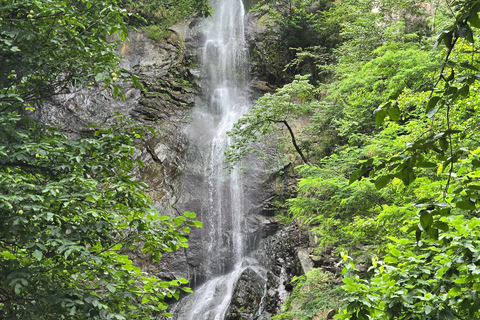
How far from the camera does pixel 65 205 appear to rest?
142 inches

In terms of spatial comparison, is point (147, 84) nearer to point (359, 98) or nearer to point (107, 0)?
point (359, 98)

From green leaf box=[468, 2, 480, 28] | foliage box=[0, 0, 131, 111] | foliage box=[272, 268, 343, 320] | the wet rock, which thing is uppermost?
foliage box=[0, 0, 131, 111]

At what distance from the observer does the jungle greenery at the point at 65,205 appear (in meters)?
3.52

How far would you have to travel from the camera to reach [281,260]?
12297 mm

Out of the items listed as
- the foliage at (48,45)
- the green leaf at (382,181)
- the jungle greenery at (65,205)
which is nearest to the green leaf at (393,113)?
the green leaf at (382,181)

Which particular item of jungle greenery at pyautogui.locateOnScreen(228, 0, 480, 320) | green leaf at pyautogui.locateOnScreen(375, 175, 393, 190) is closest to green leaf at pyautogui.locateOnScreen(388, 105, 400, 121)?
jungle greenery at pyautogui.locateOnScreen(228, 0, 480, 320)

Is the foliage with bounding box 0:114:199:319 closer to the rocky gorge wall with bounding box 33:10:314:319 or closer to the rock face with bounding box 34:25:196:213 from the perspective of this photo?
the rocky gorge wall with bounding box 33:10:314:319

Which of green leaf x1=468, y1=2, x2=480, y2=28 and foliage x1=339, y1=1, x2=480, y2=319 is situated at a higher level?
green leaf x1=468, y1=2, x2=480, y2=28

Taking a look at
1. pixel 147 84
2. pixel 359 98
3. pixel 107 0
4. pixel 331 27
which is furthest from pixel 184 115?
pixel 107 0

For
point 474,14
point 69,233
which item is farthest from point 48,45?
point 474,14

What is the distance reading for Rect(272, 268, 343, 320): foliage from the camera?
23.0 ft

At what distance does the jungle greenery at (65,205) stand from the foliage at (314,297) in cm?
369

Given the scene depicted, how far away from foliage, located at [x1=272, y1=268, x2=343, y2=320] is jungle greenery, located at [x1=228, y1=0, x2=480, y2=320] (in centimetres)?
5

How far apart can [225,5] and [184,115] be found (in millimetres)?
8201
